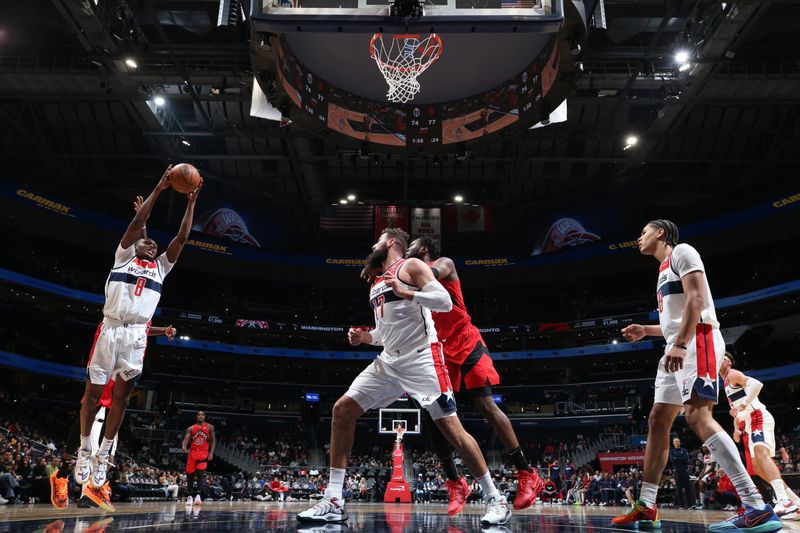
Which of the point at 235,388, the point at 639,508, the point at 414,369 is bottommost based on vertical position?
the point at 639,508

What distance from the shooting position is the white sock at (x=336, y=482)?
156 inches

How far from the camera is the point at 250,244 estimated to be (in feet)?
98.8

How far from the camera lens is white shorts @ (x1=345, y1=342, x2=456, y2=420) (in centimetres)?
405

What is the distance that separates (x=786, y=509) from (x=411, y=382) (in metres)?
4.77

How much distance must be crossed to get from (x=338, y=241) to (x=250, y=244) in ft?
20.2

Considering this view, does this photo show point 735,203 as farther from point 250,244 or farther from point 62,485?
point 62,485

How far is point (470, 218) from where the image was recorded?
85.9ft

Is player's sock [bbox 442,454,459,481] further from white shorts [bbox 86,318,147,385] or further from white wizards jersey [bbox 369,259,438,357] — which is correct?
white shorts [bbox 86,318,147,385]

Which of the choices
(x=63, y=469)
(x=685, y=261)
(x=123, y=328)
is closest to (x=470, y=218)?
(x=123, y=328)

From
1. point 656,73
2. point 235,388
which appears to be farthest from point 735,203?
point 235,388

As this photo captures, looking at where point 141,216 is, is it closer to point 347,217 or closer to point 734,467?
point 734,467

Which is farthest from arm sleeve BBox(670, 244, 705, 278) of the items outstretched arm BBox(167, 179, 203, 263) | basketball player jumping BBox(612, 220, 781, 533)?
outstretched arm BBox(167, 179, 203, 263)

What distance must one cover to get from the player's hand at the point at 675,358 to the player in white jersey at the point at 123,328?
4.19 m

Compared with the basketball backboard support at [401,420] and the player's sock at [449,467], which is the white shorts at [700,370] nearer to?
the player's sock at [449,467]
